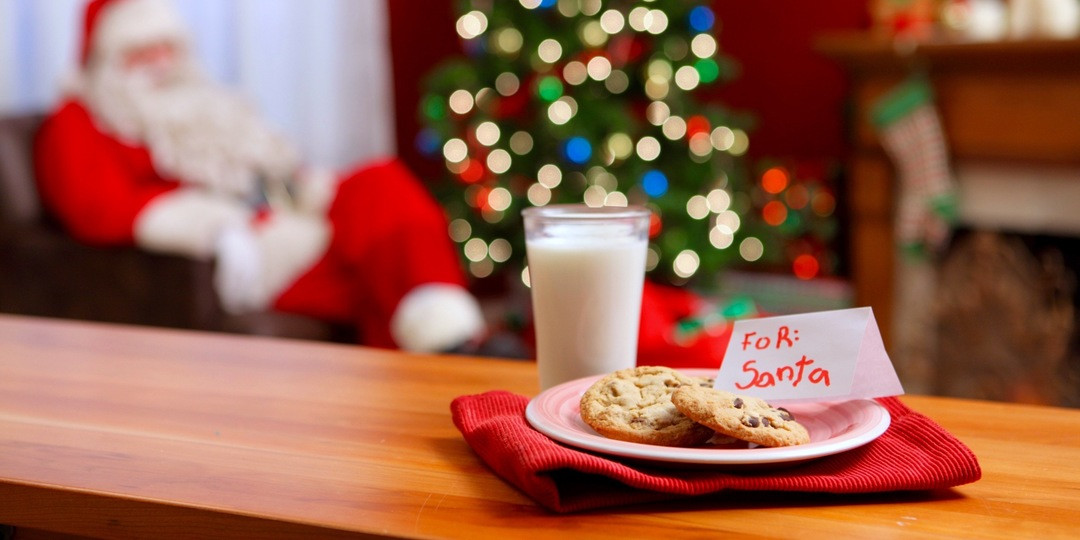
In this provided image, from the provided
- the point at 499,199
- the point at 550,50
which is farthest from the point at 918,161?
the point at 499,199

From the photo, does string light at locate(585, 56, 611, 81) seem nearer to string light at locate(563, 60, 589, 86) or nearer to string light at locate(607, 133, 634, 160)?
string light at locate(563, 60, 589, 86)

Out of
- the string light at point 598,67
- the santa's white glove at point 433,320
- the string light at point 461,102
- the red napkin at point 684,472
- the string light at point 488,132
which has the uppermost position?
the string light at point 598,67

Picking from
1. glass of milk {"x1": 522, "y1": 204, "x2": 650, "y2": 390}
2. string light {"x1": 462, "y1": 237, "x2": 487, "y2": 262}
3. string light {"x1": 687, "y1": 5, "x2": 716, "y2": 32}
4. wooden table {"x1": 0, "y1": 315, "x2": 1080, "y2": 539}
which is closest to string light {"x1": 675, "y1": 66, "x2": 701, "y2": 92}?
string light {"x1": 687, "y1": 5, "x2": 716, "y2": 32}

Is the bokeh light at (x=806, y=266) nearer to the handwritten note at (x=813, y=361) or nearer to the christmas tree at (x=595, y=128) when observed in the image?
the christmas tree at (x=595, y=128)

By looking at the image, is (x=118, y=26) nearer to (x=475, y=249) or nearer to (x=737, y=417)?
(x=475, y=249)

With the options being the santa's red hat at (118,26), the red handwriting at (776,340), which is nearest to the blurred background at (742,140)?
the santa's red hat at (118,26)
